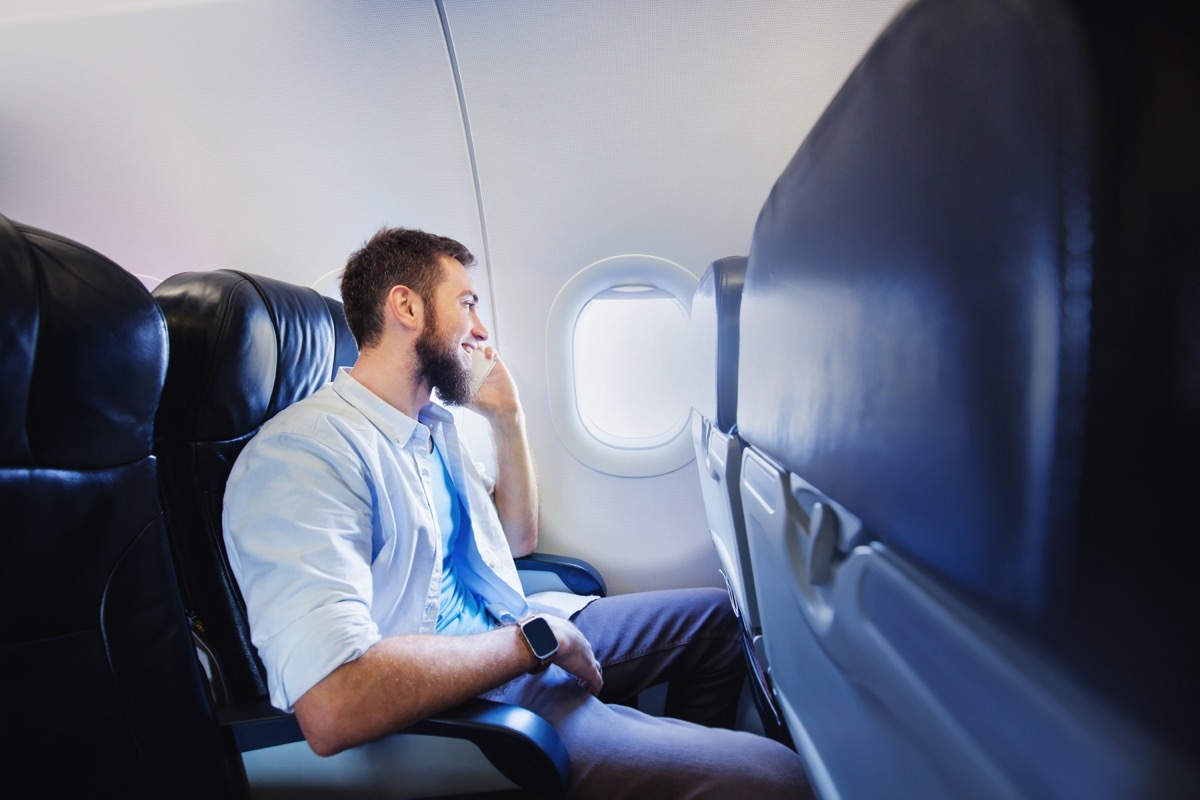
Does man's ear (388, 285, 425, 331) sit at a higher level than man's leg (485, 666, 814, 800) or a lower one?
higher

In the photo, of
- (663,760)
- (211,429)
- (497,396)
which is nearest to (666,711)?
(663,760)

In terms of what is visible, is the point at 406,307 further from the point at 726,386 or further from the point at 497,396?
the point at 726,386

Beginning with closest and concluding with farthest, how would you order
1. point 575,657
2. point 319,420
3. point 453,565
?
point 319,420 < point 575,657 < point 453,565

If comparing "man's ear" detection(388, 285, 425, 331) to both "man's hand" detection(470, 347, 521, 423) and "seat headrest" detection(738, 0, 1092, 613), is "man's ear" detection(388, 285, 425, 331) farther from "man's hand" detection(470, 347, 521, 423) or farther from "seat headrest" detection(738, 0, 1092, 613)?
"seat headrest" detection(738, 0, 1092, 613)

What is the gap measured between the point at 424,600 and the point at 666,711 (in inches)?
37.9

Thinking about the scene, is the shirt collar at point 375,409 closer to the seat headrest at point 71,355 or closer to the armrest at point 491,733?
the seat headrest at point 71,355

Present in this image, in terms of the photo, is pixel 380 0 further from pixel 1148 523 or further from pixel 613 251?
pixel 1148 523

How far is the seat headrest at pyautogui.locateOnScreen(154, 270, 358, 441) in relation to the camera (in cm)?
113

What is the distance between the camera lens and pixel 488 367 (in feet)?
6.52

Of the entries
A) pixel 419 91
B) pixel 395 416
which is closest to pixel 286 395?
pixel 395 416

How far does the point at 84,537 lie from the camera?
0.83 m

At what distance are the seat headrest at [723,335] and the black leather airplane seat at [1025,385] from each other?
24.8 inches

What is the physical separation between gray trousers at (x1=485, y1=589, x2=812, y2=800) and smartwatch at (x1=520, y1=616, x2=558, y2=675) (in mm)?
159

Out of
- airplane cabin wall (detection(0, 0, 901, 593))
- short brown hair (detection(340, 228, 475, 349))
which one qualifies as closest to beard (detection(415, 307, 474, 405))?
short brown hair (detection(340, 228, 475, 349))
